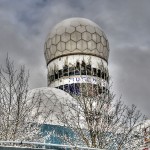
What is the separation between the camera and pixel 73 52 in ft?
162

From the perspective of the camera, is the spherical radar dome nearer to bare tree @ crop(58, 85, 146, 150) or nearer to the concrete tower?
the concrete tower

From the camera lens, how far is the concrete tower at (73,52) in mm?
48656

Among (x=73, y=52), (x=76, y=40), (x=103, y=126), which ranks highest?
(x=76, y=40)

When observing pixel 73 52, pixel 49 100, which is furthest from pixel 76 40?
pixel 49 100

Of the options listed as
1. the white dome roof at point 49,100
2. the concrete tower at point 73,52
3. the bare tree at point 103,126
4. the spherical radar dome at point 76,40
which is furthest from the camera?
the spherical radar dome at point 76,40

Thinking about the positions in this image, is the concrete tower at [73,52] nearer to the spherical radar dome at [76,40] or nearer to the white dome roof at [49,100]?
the spherical radar dome at [76,40]

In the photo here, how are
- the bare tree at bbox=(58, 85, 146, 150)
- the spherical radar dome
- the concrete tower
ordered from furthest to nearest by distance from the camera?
the spherical radar dome → the concrete tower → the bare tree at bbox=(58, 85, 146, 150)

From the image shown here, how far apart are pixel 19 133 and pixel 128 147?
5.24m

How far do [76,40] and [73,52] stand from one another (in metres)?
1.55

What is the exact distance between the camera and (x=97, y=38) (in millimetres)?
50312

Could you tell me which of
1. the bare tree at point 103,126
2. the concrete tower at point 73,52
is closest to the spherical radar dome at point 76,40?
the concrete tower at point 73,52

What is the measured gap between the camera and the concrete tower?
4866 cm

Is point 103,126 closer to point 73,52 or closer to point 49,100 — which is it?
point 49,100

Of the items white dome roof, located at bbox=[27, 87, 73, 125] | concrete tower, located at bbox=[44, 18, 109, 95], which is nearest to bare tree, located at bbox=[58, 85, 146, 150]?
white dome roof, located at bbox=[27, 87, 73, 125]
